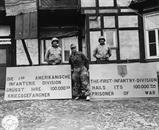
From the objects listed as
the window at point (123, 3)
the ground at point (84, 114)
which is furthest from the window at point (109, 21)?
the ground at point (84, 114)

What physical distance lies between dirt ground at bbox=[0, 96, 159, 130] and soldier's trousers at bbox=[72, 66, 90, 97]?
1.34 feet

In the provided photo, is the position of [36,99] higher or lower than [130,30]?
lower

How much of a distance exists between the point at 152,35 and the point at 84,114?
7765mm

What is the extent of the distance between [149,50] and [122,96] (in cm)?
520

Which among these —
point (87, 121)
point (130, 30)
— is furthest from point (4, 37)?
point (87, 121)

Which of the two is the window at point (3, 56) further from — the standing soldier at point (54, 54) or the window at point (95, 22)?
the standing soldier at point (54, 54)

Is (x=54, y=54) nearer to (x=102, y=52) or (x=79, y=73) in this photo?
(x=79, y=73)

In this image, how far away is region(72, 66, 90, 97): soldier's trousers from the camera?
9.61 m

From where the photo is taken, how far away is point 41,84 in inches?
389

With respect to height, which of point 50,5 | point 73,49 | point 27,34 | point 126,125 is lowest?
point 126,125

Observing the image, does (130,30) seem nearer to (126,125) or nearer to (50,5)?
(50,5)

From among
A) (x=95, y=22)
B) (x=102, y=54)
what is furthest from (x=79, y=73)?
(x=95, y=22)

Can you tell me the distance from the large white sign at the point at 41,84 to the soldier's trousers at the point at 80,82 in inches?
7.4

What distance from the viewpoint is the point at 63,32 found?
15711 mm
